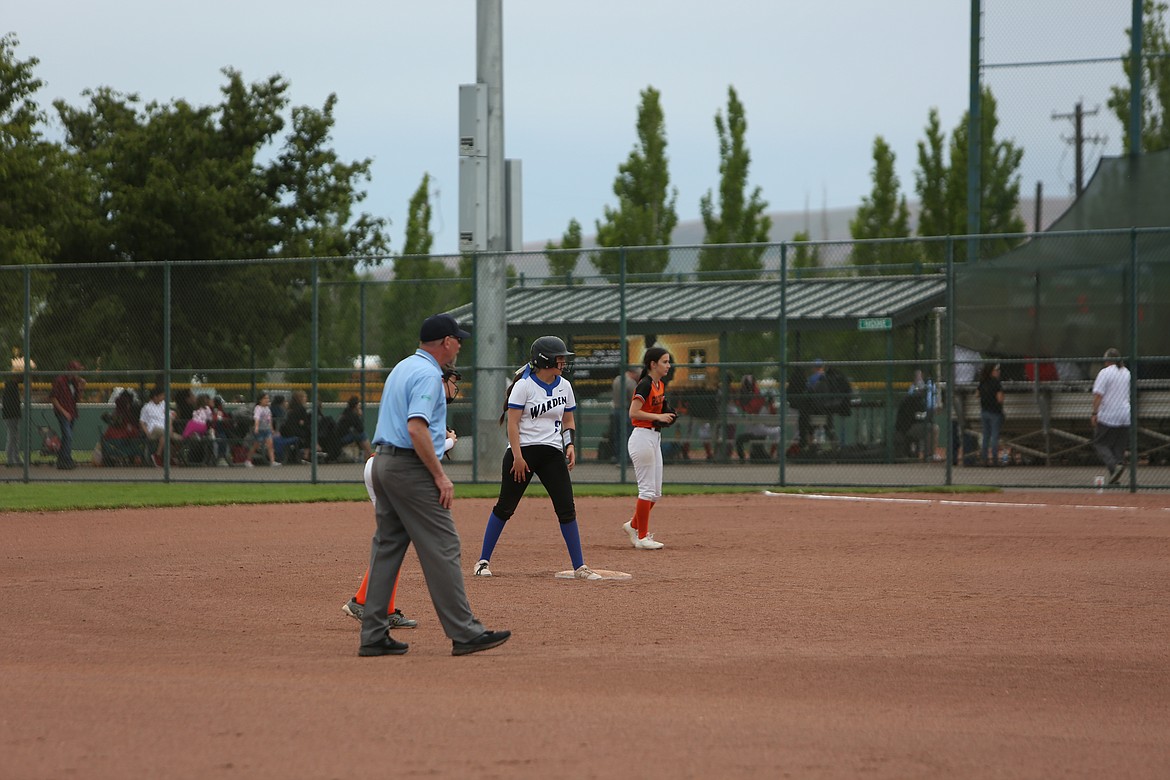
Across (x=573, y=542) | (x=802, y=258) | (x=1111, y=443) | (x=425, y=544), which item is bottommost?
(x=573, y=542)

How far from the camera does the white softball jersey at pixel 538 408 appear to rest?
10.3m

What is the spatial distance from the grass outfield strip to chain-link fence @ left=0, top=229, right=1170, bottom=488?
55 cm

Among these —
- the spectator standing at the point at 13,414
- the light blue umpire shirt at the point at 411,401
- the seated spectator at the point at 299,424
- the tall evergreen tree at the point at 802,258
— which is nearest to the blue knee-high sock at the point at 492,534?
the light blue umpire shirt at the point at 411,401

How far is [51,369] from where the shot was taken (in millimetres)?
21500

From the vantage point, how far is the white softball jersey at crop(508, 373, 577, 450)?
10.3 metres

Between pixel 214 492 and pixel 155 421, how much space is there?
2998 millimetres

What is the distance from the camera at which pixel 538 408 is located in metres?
10.3

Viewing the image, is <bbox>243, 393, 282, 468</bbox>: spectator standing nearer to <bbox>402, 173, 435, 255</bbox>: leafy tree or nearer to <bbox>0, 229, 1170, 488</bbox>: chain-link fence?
<bbox>0, 229, 1170, 488</bbox>: chain-link fence

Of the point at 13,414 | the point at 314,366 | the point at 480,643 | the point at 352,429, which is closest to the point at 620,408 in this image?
the point at 352,429

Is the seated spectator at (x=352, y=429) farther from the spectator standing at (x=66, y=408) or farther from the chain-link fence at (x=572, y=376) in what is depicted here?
the spectator standing at (x=66, y=408)

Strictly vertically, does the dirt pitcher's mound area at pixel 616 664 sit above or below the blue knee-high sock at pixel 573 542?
below

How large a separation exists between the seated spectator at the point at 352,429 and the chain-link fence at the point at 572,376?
0.03m

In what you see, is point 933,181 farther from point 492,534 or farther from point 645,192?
point 492,534

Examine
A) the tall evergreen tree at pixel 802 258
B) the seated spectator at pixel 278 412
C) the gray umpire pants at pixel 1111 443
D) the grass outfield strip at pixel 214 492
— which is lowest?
the grass outfield strip at pixel 214 492
